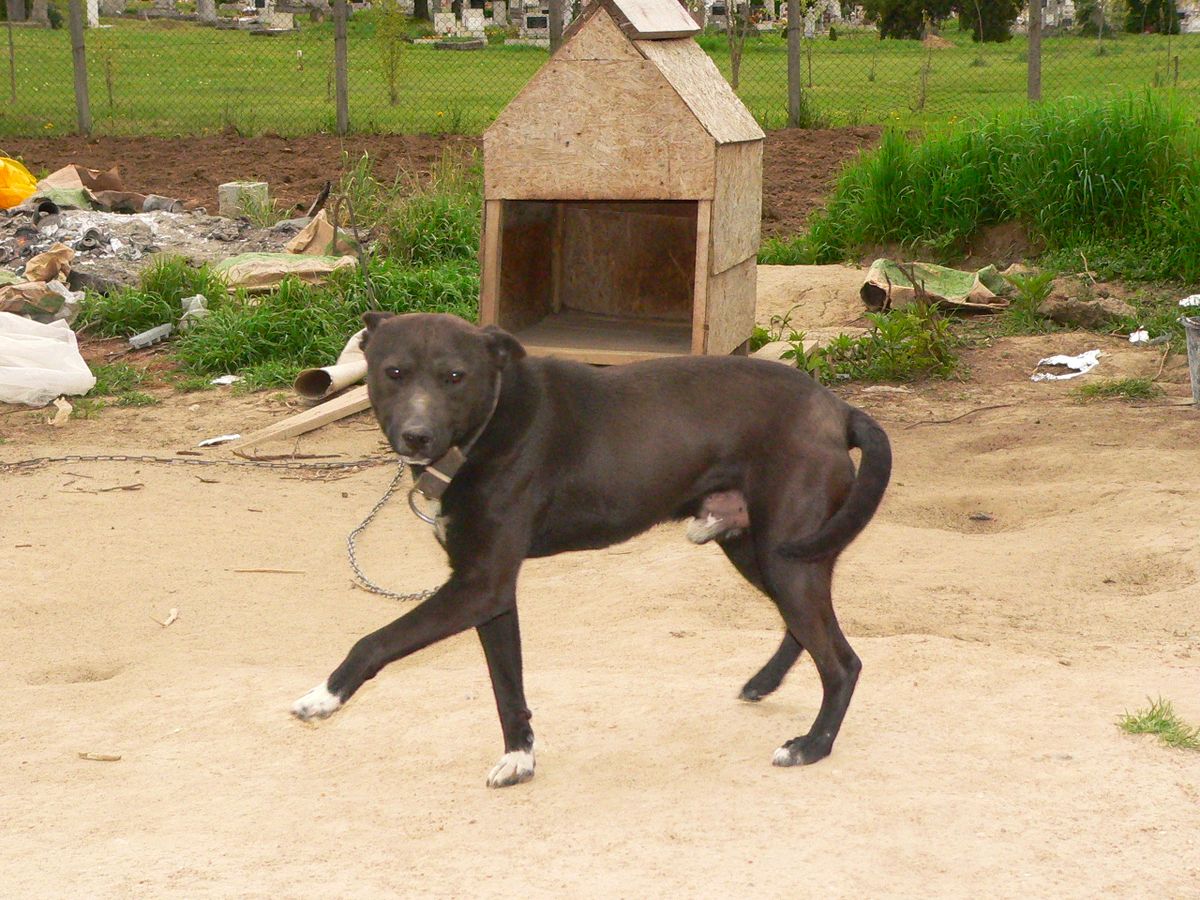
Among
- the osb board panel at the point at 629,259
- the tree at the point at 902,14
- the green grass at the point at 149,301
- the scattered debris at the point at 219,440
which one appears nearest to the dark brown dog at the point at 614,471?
the scattered debris at the point at 219,440

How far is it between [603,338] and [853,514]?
15.1 ft

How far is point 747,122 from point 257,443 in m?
3.08

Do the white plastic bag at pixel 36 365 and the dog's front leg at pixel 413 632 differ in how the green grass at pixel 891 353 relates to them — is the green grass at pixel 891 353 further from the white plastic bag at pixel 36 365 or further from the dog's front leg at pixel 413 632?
the dog's front leg at pixel 413 632

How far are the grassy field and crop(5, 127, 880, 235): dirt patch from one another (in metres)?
0.75

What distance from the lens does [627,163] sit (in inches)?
270

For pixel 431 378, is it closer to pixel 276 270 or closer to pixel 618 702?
pixel 618 702

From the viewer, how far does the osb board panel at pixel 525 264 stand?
784 centimetres

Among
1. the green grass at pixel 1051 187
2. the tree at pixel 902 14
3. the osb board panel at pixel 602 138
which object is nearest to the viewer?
the osb board panel at pixel 602 138

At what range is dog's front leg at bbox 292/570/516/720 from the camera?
3.08 m

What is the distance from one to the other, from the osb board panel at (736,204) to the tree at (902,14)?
89.7ft

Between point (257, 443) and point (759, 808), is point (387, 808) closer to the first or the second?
point (759, 808)

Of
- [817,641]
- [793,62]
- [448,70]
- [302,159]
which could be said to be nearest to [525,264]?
[817,641]

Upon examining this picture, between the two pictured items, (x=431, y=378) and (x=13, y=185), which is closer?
(x=431, y=378)

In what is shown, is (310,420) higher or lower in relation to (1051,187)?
lower
